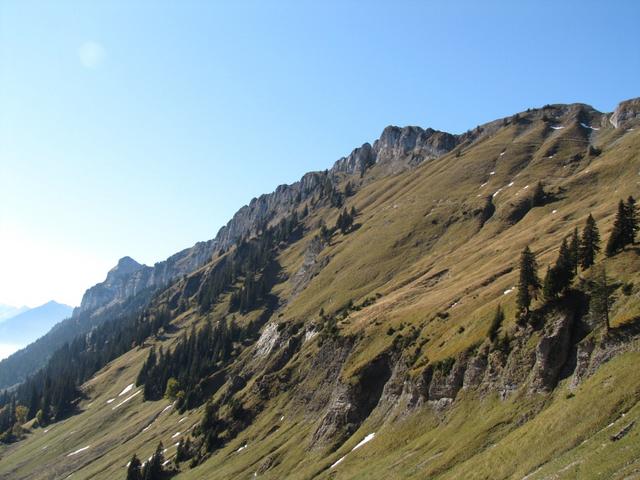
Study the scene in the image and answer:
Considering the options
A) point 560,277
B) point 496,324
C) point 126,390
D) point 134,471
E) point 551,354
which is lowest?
point 134,471

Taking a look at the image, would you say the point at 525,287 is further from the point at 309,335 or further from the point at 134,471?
the point at 134,471

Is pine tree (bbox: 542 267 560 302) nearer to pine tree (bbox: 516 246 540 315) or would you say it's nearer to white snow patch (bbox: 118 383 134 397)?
pine tree (bbox: 516 246 540 315)

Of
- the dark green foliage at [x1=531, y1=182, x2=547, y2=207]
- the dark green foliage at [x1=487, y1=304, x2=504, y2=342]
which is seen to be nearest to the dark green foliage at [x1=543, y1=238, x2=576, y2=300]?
the dark green foliage at [x1=487, y1=304, x2=504, y2=342]

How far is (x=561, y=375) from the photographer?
169 ft

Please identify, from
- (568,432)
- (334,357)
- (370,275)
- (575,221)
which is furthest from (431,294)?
(568,432)

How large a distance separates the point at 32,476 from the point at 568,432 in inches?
6199

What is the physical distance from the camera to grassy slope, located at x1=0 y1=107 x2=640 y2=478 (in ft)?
136

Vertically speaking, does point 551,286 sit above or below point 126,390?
below

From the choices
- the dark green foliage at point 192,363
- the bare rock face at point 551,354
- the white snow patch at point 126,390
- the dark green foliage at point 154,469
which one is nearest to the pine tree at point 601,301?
the bare rock face at point 551,354

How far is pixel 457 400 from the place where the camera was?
6281 centimetres

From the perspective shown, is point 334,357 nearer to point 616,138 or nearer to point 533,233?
point 533,233

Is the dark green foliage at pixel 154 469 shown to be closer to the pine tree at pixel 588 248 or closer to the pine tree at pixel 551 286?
the pine tree at pixel 551 286

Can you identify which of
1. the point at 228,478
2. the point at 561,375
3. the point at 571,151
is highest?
the point at 571,151

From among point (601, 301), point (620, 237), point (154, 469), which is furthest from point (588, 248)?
point (154, 469)
